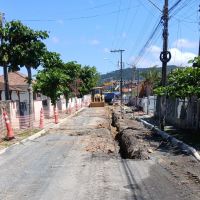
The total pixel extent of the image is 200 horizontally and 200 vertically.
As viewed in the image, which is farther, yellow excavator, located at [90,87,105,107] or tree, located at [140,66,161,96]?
tree, located at [140,66,161,96]

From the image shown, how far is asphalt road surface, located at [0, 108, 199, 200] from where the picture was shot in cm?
910

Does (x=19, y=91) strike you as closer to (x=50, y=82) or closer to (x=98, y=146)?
(x=50, y=82)

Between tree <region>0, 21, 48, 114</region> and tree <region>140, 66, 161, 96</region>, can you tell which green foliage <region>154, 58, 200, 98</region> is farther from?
tree <region>140, 66, 161, 96</region>

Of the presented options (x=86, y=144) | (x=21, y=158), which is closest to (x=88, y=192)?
(x=21, y=158)

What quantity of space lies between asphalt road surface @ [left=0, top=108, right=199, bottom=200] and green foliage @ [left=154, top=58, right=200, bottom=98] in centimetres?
412

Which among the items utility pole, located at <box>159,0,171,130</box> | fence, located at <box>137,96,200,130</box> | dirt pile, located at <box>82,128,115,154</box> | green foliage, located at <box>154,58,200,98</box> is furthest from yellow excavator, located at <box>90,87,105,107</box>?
green foliage, located at <box>154,58,200,98</box>

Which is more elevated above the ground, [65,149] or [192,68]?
[192,68]

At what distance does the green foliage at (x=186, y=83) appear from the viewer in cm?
1792

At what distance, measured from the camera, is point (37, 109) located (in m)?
35.1

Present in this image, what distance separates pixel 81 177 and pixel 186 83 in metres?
8.96

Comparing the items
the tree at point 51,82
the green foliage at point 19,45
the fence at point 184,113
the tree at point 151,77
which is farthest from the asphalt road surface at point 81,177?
the tree at point 151,77

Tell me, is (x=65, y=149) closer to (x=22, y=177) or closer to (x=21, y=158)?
(x=21, y=158)

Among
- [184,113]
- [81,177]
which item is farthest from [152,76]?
[81,177]

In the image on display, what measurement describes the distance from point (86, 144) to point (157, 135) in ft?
16.8
